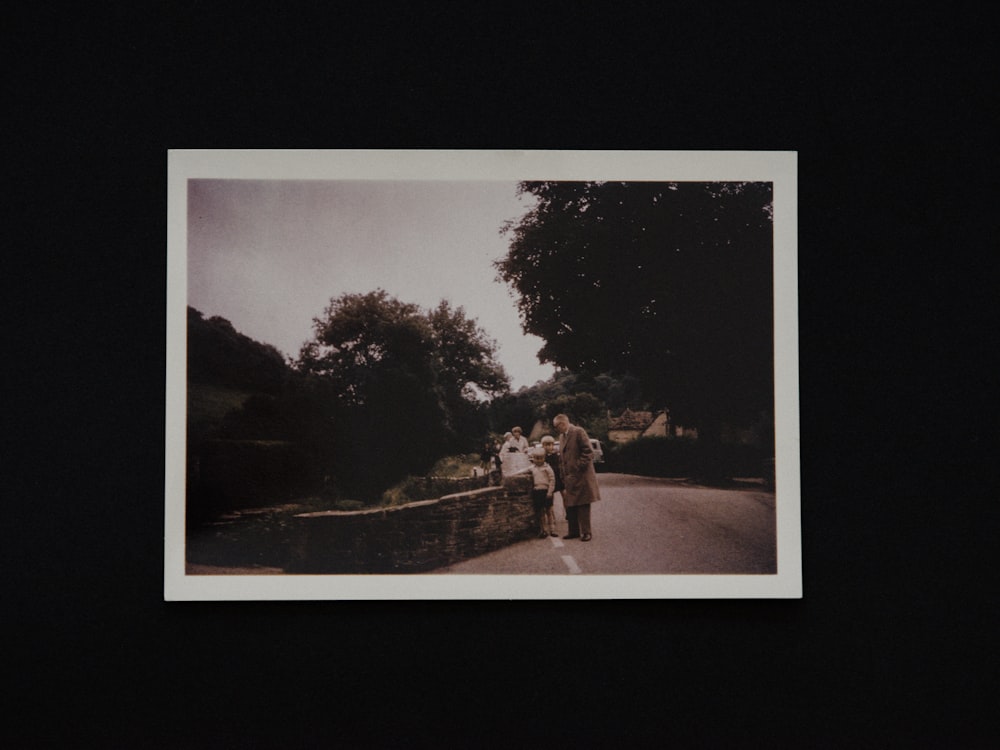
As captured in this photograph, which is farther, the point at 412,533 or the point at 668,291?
the point at 668,291

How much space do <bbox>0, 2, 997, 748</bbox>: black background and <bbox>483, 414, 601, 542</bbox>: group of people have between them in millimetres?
361

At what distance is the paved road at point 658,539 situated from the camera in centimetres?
287

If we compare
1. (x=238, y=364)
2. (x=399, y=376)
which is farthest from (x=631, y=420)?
(x=238, y=364)

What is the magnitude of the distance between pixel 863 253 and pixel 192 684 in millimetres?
3219

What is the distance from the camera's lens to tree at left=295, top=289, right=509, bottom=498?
2.88 metres

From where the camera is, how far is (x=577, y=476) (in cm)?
289

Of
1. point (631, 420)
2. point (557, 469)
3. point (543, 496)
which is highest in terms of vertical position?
point (631, 420)

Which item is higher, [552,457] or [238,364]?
[238,364]

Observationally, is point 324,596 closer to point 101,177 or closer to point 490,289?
point 490,289

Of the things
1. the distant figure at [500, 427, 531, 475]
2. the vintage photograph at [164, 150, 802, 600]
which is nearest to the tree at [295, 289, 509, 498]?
the vintage photograph at [164, 150, 802, 600]

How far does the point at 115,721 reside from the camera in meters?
2.89

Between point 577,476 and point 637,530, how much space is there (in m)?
0.32

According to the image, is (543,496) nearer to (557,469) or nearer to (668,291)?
(557,469)

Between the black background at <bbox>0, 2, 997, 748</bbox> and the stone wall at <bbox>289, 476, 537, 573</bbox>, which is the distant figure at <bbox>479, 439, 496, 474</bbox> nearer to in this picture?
the stone wall at <bbox>289, 476, 537, 573</bbox>
